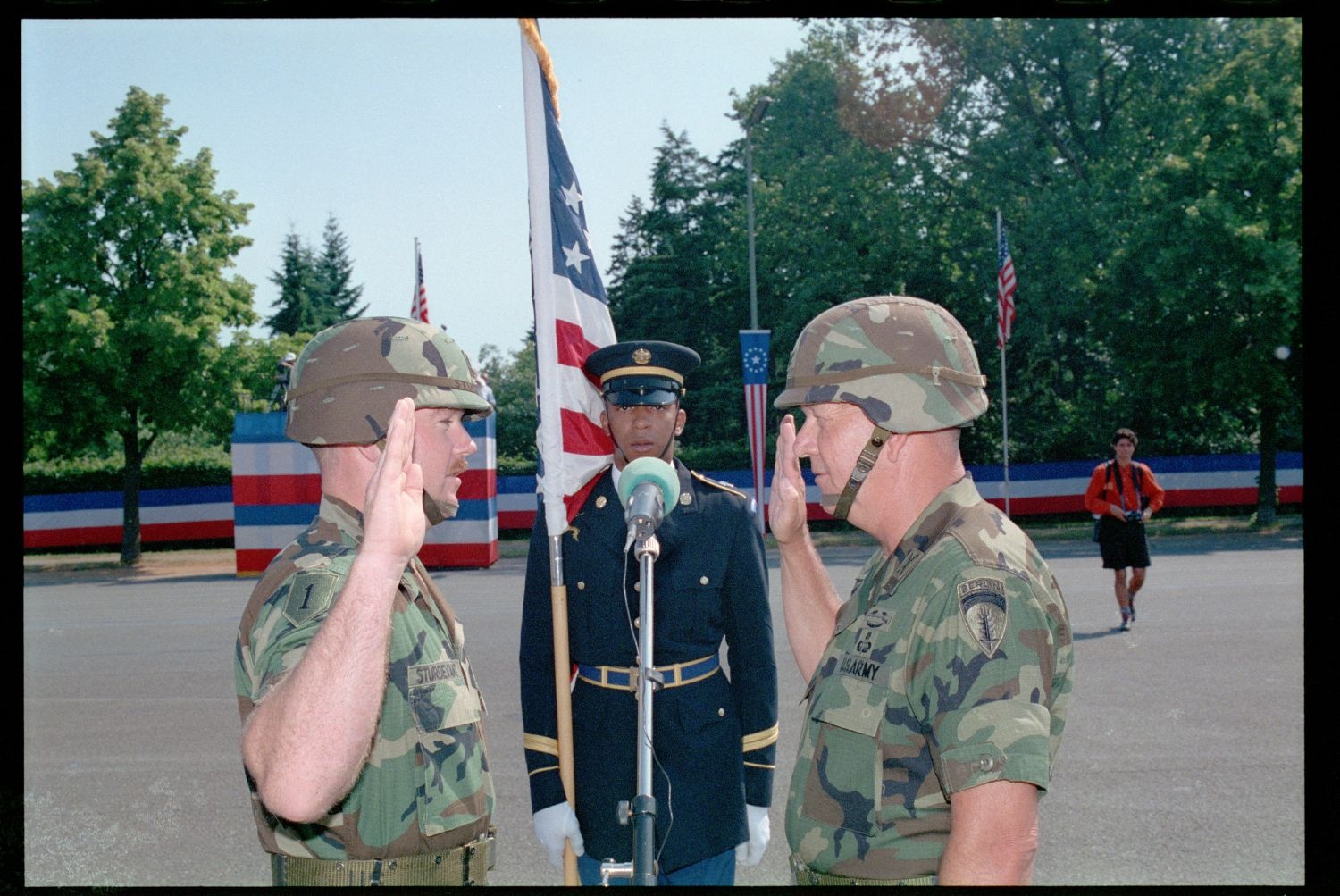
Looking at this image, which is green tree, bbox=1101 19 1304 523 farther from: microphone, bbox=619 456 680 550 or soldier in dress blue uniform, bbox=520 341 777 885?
microphone, bbox=619 456 680 550

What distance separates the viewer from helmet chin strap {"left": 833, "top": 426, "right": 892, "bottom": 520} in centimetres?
273

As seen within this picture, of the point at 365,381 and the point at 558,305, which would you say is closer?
the point at 365,381

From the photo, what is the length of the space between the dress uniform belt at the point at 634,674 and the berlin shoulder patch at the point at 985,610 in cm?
169

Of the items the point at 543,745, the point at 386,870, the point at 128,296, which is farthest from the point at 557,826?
the point at 128,296

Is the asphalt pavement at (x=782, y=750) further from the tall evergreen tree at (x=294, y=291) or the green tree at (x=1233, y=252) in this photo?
the tall evergreen tree at (x=294, y=291)

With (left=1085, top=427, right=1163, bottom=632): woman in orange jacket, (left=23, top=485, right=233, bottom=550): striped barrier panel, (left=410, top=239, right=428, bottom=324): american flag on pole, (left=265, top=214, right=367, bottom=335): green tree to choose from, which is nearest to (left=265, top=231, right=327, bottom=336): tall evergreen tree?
(left=265, top=214, right=367, bottom=335): green tree

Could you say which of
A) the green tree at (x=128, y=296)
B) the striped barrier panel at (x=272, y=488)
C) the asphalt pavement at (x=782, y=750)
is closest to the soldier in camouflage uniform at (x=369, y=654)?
the asphalt pavement at (x=782, y=750)

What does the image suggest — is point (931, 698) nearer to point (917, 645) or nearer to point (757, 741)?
point (917, 645)

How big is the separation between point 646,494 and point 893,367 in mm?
732

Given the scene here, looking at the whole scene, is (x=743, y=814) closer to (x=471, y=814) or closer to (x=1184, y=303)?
(x=471, y=814)

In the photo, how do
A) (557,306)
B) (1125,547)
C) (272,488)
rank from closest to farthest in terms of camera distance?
(557,306)
(1125,547)
(272,488)

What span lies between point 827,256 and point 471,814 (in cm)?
3574

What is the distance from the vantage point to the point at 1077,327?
117 ft

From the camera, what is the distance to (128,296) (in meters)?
24.4
